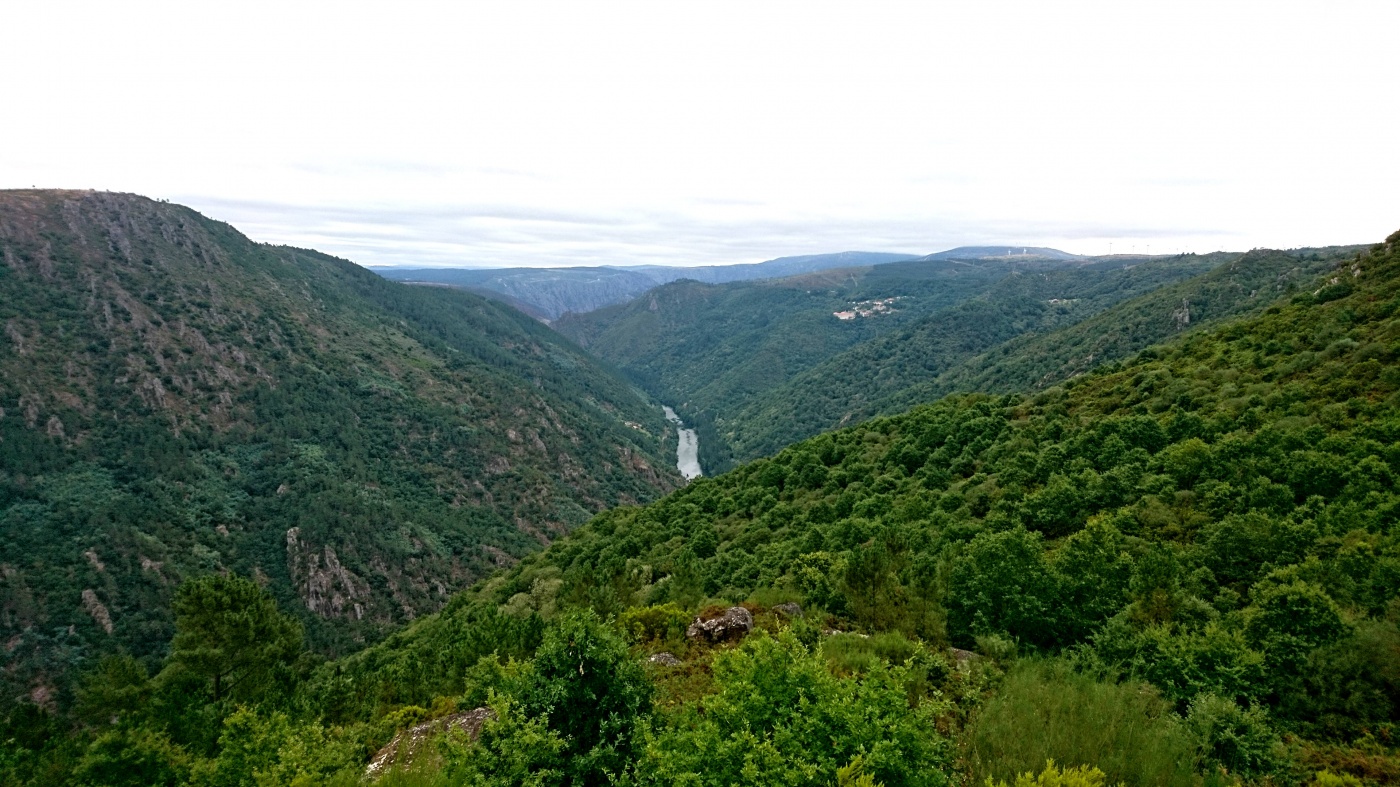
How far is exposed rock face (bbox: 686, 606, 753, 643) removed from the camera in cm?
2219

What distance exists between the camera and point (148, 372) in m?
141

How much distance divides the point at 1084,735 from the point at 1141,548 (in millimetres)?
19598

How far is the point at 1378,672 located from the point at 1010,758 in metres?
10.6

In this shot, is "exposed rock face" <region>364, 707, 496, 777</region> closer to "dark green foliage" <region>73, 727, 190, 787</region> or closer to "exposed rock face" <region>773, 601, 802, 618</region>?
"exposed rock face" <region>773, 601, 802, 618</region>

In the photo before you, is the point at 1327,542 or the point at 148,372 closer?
the point at 1327,542

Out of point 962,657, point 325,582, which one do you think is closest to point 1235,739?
point 962,657

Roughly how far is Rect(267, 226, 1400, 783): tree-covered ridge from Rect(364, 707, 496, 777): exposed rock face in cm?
611

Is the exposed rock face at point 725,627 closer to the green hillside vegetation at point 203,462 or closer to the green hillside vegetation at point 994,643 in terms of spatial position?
the green hillside vegetation at point 994,643

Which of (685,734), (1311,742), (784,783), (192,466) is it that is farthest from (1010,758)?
(192,466)

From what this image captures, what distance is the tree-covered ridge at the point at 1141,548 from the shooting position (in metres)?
13.9

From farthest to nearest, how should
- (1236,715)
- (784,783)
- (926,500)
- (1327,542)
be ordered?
(926,500), (1327,542), (1236,715), (784,783)

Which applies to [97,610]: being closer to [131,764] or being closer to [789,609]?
[131,764]

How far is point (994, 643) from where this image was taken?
18672mm

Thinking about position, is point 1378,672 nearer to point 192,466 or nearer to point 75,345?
point 192,466
